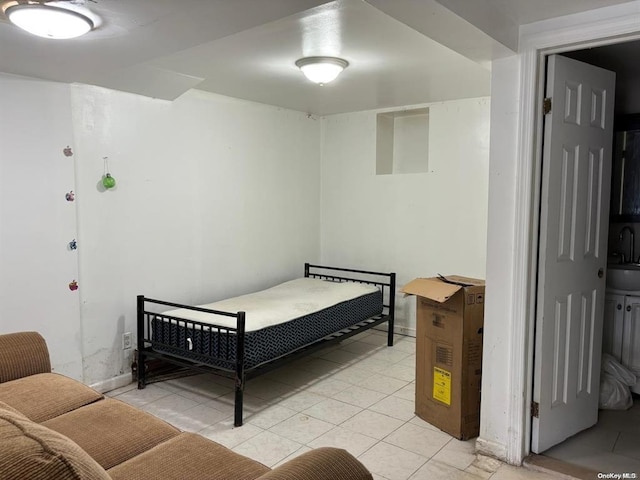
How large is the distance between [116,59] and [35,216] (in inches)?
43.3

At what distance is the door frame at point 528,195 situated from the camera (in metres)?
2.16

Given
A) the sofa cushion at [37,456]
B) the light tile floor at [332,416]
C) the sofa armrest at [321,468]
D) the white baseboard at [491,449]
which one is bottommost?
the light tile floor at [332,416]

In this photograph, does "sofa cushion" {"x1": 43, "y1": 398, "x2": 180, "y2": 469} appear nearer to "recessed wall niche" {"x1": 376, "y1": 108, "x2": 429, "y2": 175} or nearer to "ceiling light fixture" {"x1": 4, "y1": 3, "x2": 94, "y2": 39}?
"ceiling light fixture" {"x1": 4, "y1": 3, "x2": 94, "y2": 39}

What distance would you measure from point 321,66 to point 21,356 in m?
2.25

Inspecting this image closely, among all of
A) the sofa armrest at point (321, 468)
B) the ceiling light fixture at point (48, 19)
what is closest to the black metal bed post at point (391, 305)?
the sofa armrest at point (321, 468)

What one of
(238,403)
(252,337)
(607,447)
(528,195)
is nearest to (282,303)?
(252,337)

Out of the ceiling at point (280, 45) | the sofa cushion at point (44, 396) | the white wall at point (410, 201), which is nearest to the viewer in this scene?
the ceiling at point (280, 45)

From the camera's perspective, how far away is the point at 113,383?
3.41 meters

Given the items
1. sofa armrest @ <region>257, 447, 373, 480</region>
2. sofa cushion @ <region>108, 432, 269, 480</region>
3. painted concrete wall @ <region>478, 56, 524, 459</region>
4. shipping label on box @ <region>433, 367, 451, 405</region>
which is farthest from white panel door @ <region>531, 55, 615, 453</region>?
sofa cushion @ <region>108, 432, 269, 480</region>

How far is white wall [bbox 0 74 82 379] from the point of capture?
2812 millimetres

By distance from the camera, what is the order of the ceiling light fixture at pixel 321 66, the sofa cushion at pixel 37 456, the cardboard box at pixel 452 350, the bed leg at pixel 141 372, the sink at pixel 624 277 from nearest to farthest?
the sofa cushion at pixel 37 456, the cardboard box at pixel 452 350, the ceiling light fixture at pixel 321 66, the sink at pixel 624 277, the bed leg at pixel 141 372

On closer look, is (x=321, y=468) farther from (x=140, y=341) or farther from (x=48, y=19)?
(x=140, y=341)

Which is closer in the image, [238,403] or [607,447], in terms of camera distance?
[607,447]

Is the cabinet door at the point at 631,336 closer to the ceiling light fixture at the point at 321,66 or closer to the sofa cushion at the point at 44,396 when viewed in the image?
the ceiling light fixture at the point at 321,66
